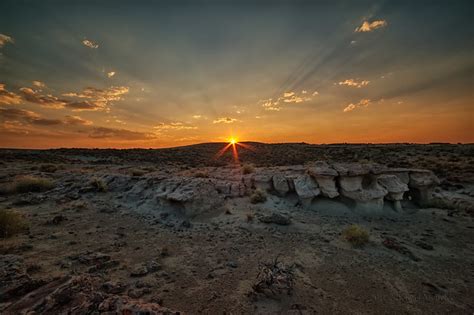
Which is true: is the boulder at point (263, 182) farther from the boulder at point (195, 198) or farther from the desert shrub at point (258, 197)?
the boulder at point (195, 198)

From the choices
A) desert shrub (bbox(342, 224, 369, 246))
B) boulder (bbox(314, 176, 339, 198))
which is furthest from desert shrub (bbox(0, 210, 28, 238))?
boulder (bbox(314, 176, 339, 198))

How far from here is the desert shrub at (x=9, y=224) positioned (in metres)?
6.19

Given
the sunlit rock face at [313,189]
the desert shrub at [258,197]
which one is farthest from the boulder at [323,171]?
the desert shrub at [258,197]

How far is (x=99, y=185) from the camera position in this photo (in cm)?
1141

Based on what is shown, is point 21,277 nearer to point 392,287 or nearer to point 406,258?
point 392,287

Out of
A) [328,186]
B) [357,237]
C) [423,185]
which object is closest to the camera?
[357,237]

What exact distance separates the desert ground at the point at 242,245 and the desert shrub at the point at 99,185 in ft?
0.24

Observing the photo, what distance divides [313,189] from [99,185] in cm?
1102

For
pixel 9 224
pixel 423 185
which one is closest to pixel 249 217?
pixel 9 224

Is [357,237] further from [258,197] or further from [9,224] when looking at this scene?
[9,224]

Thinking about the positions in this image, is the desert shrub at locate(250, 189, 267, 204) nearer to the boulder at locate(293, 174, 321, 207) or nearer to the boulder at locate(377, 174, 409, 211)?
the boulder at locate(293, 174, 321, 207)

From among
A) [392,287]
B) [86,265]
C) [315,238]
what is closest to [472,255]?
[392,287]

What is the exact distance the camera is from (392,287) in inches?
192

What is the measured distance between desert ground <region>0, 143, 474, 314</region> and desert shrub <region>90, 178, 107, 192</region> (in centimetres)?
7
